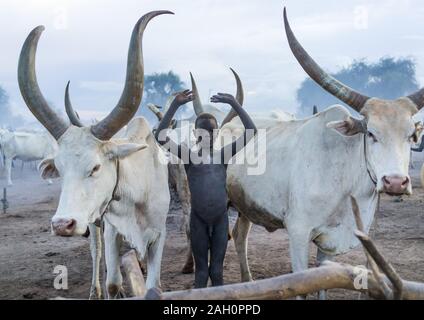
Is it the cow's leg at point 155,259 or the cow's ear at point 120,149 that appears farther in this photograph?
the cow's leg at point 155,259

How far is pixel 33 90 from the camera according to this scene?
139 inches

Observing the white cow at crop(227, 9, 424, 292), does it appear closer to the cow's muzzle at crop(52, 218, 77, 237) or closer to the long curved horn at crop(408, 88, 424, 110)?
the long curved horn at crop(408, 88, 424, 110)

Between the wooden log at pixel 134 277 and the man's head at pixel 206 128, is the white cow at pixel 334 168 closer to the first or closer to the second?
the man's head at pixel 206 128

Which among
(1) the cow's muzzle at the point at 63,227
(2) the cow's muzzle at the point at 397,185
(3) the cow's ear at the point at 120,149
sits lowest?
(1) the cow's muzzle at the point at 63,227

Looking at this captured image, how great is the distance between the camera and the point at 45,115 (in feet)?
11.8

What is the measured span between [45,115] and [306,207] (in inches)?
81.9

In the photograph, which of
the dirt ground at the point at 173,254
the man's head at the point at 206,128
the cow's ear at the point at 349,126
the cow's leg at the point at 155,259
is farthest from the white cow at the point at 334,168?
the cow's leg at the point at 155,259

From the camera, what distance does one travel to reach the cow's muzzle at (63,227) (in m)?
3.03

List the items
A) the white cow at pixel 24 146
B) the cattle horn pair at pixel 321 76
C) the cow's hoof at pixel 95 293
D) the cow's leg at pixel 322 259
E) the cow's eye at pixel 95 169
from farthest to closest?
1. the white cow at pixel 24 146
2. the cow's hoof at pixel 95 293
3. the cow's leg at pixel 322 259
4. the cattle horn pair at pixel 321 76
5. the cow's eye at pixel 95 169

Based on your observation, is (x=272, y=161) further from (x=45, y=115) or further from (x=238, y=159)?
(x=45, y=115)

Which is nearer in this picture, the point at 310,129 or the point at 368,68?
the point at 310,129

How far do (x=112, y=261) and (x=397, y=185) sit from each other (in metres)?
2.25

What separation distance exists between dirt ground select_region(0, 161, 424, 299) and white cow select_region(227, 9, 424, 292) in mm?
527
